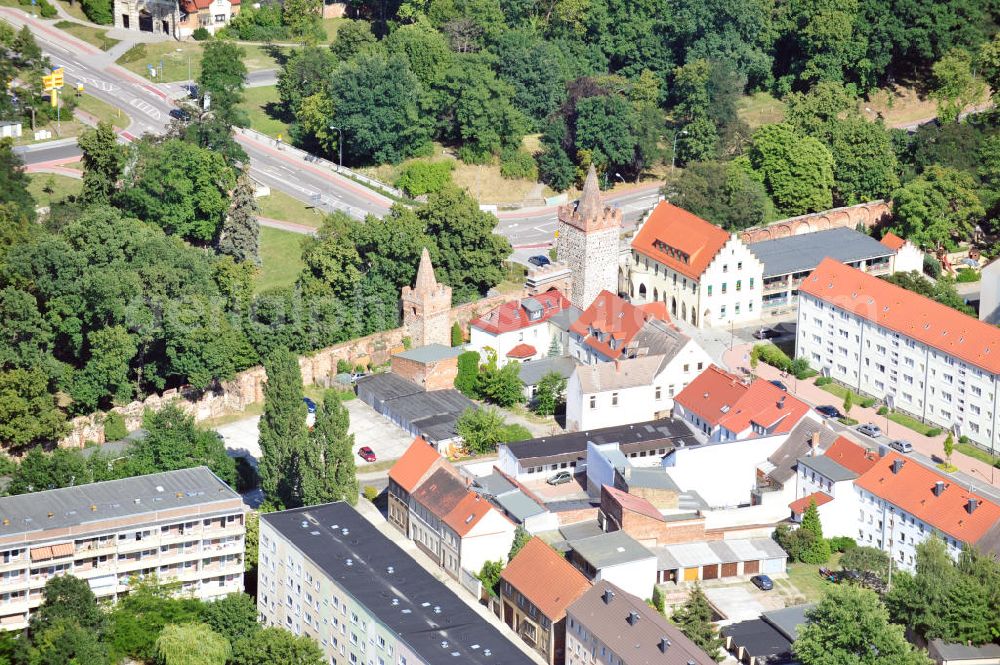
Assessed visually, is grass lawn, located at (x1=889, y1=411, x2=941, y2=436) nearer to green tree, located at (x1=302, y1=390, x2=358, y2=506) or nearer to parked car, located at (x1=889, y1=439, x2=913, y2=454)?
parked car, located at (x1=889, y1=439, x2=913, y2=454)

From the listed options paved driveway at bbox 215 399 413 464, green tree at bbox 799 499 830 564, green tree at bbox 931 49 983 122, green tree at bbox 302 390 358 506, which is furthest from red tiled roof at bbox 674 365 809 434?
green tree at bbox 931 49 983 122

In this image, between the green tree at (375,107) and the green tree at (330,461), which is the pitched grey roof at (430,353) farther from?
the green tree at (375,107)

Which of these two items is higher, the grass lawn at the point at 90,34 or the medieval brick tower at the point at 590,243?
the grass lawn at the point at 90,34

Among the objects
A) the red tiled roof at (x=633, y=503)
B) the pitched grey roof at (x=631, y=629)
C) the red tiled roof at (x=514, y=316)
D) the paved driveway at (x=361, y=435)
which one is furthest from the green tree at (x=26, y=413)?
the pitched grey roof at (x=631, y=629)

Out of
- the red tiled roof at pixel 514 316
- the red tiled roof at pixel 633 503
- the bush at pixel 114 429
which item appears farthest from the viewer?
the red tiled roof at pixel 514 316

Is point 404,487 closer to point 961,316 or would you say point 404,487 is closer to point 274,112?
point 961,316

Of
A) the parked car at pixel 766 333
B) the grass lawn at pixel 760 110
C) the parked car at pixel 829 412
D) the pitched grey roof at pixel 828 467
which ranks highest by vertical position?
the grass lawn at pixel 760 110

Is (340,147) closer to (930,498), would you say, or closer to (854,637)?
(930,498)
